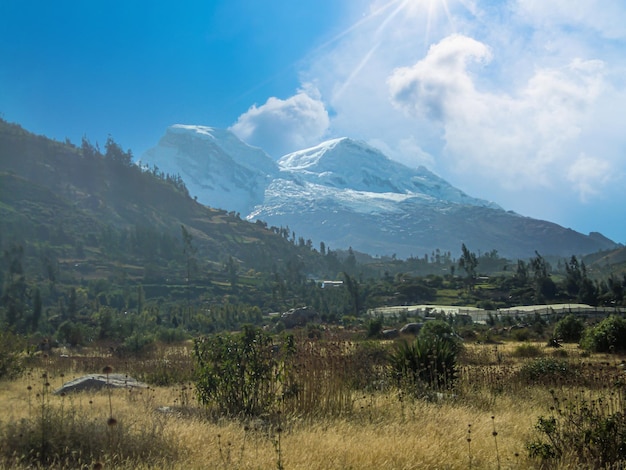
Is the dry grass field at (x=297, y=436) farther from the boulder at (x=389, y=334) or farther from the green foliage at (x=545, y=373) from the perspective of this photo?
the boulder at (x=389, y=334)

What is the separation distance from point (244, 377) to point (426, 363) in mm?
4986

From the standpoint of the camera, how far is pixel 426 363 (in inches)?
495

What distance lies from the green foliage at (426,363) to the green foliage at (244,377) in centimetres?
323

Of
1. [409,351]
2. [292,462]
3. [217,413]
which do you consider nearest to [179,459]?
[292,462]

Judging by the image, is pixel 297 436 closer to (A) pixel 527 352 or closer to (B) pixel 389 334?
(A) pixel 527 352

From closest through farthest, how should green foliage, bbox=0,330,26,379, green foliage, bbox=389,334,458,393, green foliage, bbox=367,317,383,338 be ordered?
green foliage, bbox=389,334,458,393, green foliage, bbox=0,330,26,379, green foliage, bbox=367,317,383,338

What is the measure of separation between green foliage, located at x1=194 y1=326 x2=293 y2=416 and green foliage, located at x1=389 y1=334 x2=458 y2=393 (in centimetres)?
323

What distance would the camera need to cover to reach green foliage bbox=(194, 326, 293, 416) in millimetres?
9414

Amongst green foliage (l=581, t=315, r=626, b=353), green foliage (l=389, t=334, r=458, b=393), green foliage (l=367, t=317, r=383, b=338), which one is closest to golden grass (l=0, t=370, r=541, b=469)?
green foliage (l=389, t=334, r=458, b=393)

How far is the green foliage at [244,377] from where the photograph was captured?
30.9ft

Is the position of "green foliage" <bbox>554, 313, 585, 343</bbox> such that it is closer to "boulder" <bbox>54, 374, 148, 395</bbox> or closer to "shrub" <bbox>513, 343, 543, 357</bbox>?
"shrub" <bbox>513, 343, 543, 357</bbox>

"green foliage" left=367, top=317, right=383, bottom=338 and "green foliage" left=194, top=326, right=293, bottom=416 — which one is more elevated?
"green foliage" left=194, top=326, right=293, bottom=416

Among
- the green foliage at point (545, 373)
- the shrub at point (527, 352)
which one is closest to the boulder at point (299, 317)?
the shrub at point (527, 352)

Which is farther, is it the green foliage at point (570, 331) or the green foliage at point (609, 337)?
the green foliage at point (570, 331)
